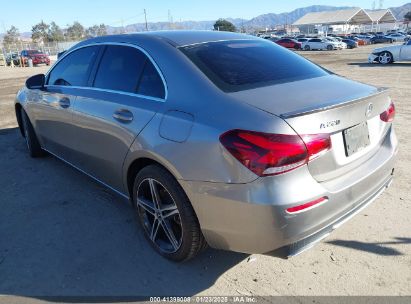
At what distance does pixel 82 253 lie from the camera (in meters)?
3.24

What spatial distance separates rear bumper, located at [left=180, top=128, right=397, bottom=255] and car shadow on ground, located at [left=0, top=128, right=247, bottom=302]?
0.54 m

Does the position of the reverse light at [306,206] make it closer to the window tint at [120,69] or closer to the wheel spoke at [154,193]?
the wheel spoke at [154,193]

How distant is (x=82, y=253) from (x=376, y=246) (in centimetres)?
240

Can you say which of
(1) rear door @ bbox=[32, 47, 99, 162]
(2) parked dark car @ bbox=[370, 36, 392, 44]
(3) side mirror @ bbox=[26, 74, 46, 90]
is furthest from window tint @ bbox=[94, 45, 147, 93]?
(2) parked dark car @ bbox=[370, 36, 392, 44]

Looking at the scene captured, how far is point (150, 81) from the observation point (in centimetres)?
312

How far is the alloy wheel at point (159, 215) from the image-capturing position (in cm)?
298

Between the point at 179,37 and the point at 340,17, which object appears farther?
the point at 340,17

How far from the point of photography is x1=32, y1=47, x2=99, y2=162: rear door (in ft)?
13.3

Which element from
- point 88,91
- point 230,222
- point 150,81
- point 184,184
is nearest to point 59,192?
point 88,91

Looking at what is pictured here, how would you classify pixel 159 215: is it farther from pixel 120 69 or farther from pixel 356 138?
pixel 356 138

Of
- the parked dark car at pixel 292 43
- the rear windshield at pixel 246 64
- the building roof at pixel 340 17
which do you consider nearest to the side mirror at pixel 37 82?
the rear windshield at pixel 246 64

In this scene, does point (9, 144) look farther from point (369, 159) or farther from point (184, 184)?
point (369, 159)

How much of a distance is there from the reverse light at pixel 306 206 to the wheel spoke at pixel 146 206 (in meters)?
1.24

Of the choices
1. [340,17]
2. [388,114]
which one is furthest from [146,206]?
[340,17]
